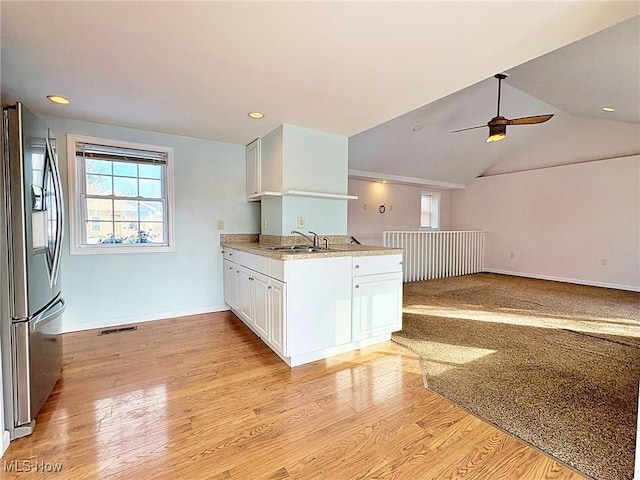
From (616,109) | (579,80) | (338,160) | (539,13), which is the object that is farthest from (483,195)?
(539,13)

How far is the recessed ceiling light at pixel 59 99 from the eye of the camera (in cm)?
255

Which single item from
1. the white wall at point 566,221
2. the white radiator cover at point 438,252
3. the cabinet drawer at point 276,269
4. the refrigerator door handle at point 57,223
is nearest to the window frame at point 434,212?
the white wall at point 566,221

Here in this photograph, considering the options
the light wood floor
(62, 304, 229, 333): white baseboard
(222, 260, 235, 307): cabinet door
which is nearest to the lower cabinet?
the light wood floor

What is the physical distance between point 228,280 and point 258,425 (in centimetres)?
230

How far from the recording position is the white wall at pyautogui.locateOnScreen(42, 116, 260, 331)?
10.6ft

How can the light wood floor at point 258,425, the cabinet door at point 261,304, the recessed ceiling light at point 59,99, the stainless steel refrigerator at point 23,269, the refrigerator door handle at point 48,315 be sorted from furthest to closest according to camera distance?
the cabinet door at point 261,304
the recessed ceiling light at point 59,99
the refrigerator door handle at point 48,315
the stainless steel refrigerator at point 23,269
the light wood floor at point 258,425

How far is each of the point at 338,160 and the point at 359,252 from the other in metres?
1.40

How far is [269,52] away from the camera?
73.8 inches

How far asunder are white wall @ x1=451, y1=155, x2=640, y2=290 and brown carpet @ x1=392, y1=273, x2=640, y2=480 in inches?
47.8

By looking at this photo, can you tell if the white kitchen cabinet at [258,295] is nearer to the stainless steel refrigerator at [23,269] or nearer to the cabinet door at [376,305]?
the cabinet door at [376,305]

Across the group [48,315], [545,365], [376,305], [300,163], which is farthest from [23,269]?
[545,365]

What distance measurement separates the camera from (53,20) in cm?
160

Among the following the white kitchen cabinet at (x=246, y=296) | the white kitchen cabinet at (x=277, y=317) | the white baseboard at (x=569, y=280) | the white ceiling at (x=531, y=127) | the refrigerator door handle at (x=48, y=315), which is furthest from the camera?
the white baseboard at (x=569, y=280)

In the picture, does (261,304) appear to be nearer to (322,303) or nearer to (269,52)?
(322,303)
